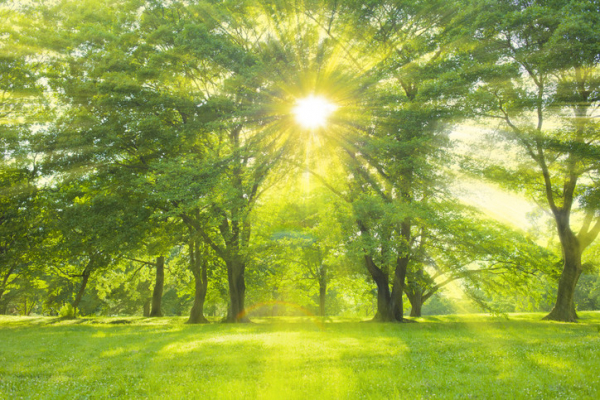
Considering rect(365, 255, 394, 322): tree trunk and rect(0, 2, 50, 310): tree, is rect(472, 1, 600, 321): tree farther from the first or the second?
rect(0, 2, 50, 310): tree

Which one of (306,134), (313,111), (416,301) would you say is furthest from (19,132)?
(416,301)

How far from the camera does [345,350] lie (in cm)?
1141

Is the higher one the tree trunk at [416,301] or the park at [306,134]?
the park at [306,134]

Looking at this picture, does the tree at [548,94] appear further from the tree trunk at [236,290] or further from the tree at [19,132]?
the tree at [19,132]

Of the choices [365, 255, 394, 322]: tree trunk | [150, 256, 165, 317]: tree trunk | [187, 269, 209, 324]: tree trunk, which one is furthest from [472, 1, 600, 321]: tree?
[150, 256, 165, 317]: tree trunk

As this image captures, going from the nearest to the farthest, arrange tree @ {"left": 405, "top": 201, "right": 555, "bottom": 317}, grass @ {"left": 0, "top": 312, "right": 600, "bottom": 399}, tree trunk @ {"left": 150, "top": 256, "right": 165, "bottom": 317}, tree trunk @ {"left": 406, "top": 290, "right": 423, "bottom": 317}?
grass @ {"left": 0, "top": 312, "right": 600, "bottom": 399} → tree @ {"left": 405, "top": 201, "right": 555, "bottom": 317} → tree trunk @ {"left": 406, "top": 290, "right": 423, "bottom": 317} → tree trunk @ {"left": 150, "top": 256, "right": 165, "bottom": 317}

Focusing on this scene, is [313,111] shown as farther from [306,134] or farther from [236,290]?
[236,290]

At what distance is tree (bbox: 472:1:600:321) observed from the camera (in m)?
18.8

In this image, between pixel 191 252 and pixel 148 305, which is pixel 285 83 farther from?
pixel 148 305

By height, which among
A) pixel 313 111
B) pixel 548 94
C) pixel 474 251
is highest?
Answer: pixel 548 94

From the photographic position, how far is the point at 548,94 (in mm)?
22062

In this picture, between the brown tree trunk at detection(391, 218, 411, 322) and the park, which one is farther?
the brown tree trunk at detection(391, 218, 411, 322)

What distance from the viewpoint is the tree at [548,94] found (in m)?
18.8

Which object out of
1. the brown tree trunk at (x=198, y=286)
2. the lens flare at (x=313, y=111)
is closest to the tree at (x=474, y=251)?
the lens flare at (x=313, y=111)
